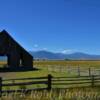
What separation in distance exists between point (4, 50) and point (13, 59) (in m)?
1.97

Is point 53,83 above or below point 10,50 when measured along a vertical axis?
below

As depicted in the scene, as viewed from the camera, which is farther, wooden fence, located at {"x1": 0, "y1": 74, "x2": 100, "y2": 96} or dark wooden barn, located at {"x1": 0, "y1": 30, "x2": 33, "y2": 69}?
dark wooden barn, located at {"x1": 0, "y1": 30, "x2": 33, "y2": 69}

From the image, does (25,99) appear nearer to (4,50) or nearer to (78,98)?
(78,98)

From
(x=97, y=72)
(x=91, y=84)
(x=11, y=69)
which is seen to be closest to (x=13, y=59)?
(x=11, y=69)

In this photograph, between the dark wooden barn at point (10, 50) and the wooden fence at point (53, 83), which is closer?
the wooden fence at point (53, 83)

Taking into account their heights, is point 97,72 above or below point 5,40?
below

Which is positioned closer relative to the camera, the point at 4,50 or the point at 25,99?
the point at 25,99

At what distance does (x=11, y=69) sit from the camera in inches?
2133

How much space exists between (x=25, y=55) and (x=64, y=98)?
4035 centimetres

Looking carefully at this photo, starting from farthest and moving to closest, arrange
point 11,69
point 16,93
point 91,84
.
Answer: point 11,69 → point 91,84 → point 16,93

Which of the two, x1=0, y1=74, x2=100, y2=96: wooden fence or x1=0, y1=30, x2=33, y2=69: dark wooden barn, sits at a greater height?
x1=0, y1=30, x2=33, y2=69: dark wooden barn

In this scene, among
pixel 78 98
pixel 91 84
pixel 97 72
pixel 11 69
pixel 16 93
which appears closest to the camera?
pixel 78 98

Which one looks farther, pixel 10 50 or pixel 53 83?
pixel 10 50

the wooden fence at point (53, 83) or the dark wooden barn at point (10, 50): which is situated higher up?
the dark wooden barn at point (10, 50)
